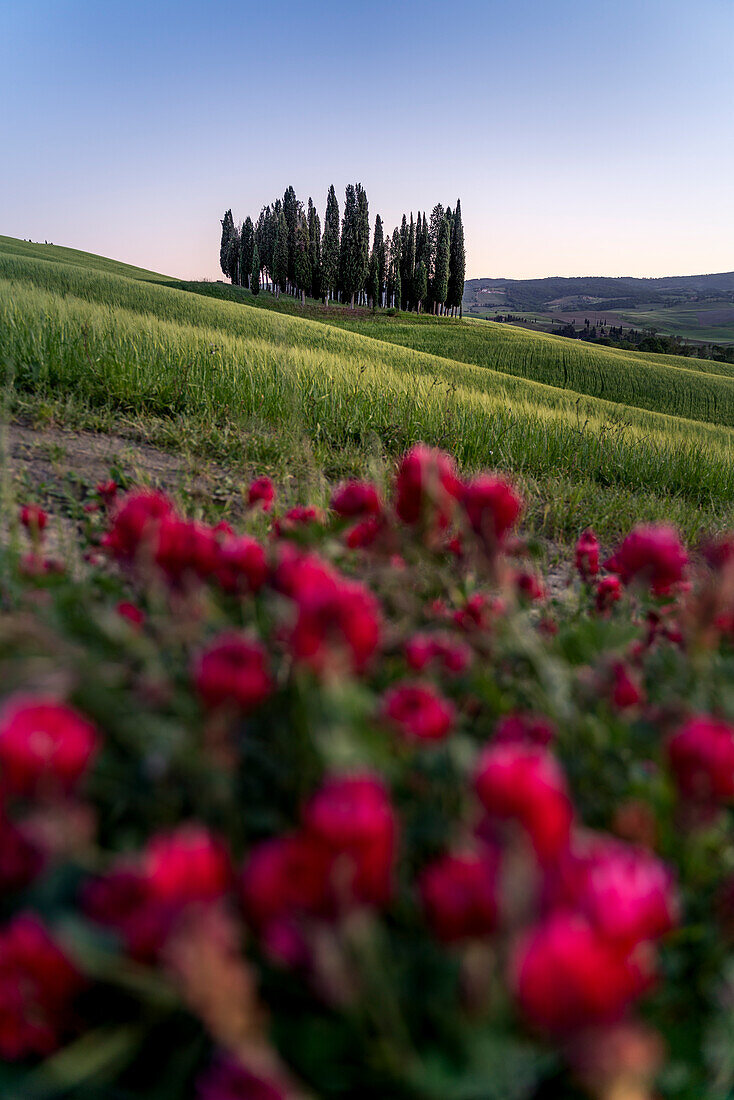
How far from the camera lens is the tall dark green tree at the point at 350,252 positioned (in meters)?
37.7

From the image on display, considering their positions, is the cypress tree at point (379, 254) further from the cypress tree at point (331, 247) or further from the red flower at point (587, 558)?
the red flower at point (587, 558)

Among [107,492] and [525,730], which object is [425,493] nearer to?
[525,730]

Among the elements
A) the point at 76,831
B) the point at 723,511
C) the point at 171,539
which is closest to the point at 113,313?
the point at 723,511

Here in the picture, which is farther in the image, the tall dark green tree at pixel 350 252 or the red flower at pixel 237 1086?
the tall dark green tree at pixel 350 252

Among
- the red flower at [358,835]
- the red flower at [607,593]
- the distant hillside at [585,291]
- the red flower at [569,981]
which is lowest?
the red flower at [607,593]

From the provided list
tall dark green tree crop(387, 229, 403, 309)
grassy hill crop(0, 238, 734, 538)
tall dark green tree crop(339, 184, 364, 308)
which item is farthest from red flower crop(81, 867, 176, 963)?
tall dark green tree crop(387, 229, 403, 309)

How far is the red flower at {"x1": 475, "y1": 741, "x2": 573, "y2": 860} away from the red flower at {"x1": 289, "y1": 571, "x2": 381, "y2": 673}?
175 mm

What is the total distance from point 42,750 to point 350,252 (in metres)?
41.6

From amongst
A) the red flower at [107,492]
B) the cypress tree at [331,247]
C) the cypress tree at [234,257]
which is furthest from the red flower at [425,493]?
the cypress tree at [234,257]

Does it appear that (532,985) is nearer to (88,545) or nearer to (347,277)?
(88,545)

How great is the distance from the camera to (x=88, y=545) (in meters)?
1.60

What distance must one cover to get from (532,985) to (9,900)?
19.9 inches

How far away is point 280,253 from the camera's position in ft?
128

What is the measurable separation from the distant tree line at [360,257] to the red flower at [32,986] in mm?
40683
